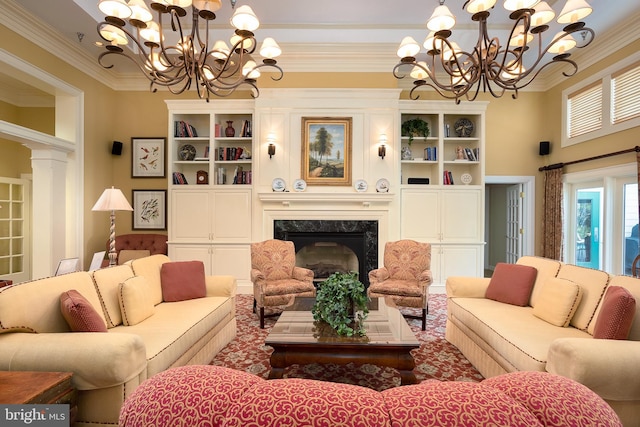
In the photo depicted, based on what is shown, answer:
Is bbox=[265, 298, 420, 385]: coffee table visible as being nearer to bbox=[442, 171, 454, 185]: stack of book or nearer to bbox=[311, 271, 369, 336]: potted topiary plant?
bbox=[311, 271, 369, 336]: potted topiary plant

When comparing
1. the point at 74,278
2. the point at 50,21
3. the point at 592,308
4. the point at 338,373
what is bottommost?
the point at 338,373

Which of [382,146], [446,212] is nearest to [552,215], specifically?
[446,212]

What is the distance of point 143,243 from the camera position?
573cm

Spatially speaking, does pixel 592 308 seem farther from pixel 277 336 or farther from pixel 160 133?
pixel 160 133

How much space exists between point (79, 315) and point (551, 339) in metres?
2.97

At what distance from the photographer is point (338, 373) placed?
9.12ft

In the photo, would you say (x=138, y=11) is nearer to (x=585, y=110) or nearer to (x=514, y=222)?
(x=585, y=110)

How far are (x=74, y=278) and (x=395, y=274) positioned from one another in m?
3.41

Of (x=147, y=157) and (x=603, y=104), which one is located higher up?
(x=603, y=104)

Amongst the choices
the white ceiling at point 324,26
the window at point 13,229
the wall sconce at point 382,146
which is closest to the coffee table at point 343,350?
the wall sconce at point 382,146

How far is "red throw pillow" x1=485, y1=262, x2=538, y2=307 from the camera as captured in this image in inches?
124

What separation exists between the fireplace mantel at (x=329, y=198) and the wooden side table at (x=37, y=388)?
3.79 meters

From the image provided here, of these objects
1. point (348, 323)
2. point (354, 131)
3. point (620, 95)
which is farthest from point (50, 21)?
point (620, 95)

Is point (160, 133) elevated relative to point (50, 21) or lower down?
lower down
